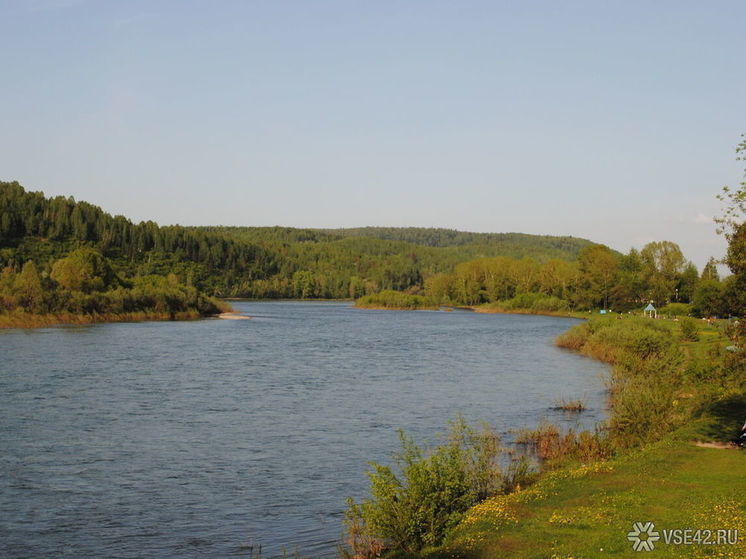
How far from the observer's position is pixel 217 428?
29.9 metres

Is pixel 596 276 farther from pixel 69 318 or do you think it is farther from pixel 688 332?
pixel 69 318

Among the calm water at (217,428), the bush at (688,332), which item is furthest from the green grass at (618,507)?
the bush at (688,332)

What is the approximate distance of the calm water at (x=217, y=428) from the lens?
17.6m

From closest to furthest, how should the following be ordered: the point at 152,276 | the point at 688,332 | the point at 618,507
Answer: the point at 618,507
the point at 688,332
the point at 152,276

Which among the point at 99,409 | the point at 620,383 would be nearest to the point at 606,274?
the point at 620,383

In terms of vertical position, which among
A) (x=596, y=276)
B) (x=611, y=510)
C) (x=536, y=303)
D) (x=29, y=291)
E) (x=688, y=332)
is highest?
(x=596, y=276)

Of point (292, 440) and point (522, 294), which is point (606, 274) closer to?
point (522, 294)

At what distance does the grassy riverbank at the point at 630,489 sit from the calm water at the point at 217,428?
14.3 ft

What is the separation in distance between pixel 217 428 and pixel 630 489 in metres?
18.9

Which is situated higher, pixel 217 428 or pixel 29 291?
pixel 29 291

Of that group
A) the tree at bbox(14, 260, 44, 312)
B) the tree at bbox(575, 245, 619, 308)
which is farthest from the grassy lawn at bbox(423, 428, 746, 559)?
the tree at bbox(575, 245, 619, 308)

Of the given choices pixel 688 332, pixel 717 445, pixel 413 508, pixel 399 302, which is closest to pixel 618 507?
pixel 413 508

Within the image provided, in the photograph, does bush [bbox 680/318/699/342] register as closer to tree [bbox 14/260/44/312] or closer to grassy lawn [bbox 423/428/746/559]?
grassy lawn [bbox 423/428/746/559]

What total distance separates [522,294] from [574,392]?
13195 centimetres
